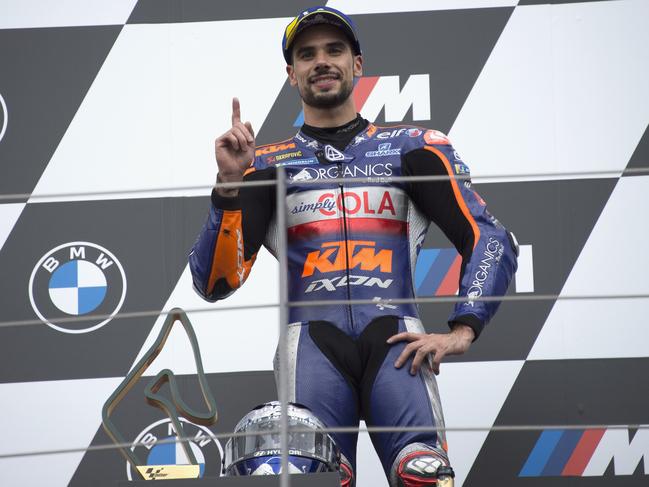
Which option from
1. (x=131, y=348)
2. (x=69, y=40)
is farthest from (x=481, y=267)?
(x=69, y=40)

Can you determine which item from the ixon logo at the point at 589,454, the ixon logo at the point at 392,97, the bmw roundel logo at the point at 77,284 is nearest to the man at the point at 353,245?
the ixon logo at the point at 392,97

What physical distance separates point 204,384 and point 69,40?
96cm

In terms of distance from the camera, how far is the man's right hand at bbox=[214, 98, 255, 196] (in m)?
1.88

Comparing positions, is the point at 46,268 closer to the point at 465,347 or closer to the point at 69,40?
the point at 69,40

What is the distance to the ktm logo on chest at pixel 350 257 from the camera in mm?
2020

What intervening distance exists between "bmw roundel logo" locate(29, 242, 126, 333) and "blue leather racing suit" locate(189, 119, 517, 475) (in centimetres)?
53

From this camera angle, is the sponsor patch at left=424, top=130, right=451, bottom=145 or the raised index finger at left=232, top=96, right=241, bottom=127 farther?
the sponsor patch at left=424, top=130, right=451, bottom=145

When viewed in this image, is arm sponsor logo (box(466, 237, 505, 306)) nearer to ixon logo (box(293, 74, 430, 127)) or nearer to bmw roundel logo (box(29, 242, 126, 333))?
ixon logo (box(293, 74, 430, 127))

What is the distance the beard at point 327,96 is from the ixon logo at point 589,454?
2.82ft

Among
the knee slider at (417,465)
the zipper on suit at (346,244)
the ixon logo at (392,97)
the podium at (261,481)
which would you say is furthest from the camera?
the ixon logo at (392,97)

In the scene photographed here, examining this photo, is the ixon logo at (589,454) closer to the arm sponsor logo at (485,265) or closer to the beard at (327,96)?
the arm sponsor logo at (485,265)

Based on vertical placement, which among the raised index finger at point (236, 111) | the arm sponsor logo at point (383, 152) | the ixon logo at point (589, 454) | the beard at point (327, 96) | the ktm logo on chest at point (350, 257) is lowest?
the ixon logo at point (589, 454)

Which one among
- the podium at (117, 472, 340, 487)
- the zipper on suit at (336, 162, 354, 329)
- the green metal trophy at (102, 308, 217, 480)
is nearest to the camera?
the podium at (117, 472, 340, 487)

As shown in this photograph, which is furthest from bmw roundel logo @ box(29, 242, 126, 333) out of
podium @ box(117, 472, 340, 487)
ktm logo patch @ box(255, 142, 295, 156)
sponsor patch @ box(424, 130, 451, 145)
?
podium @ box(117, 472, 340, 487)
